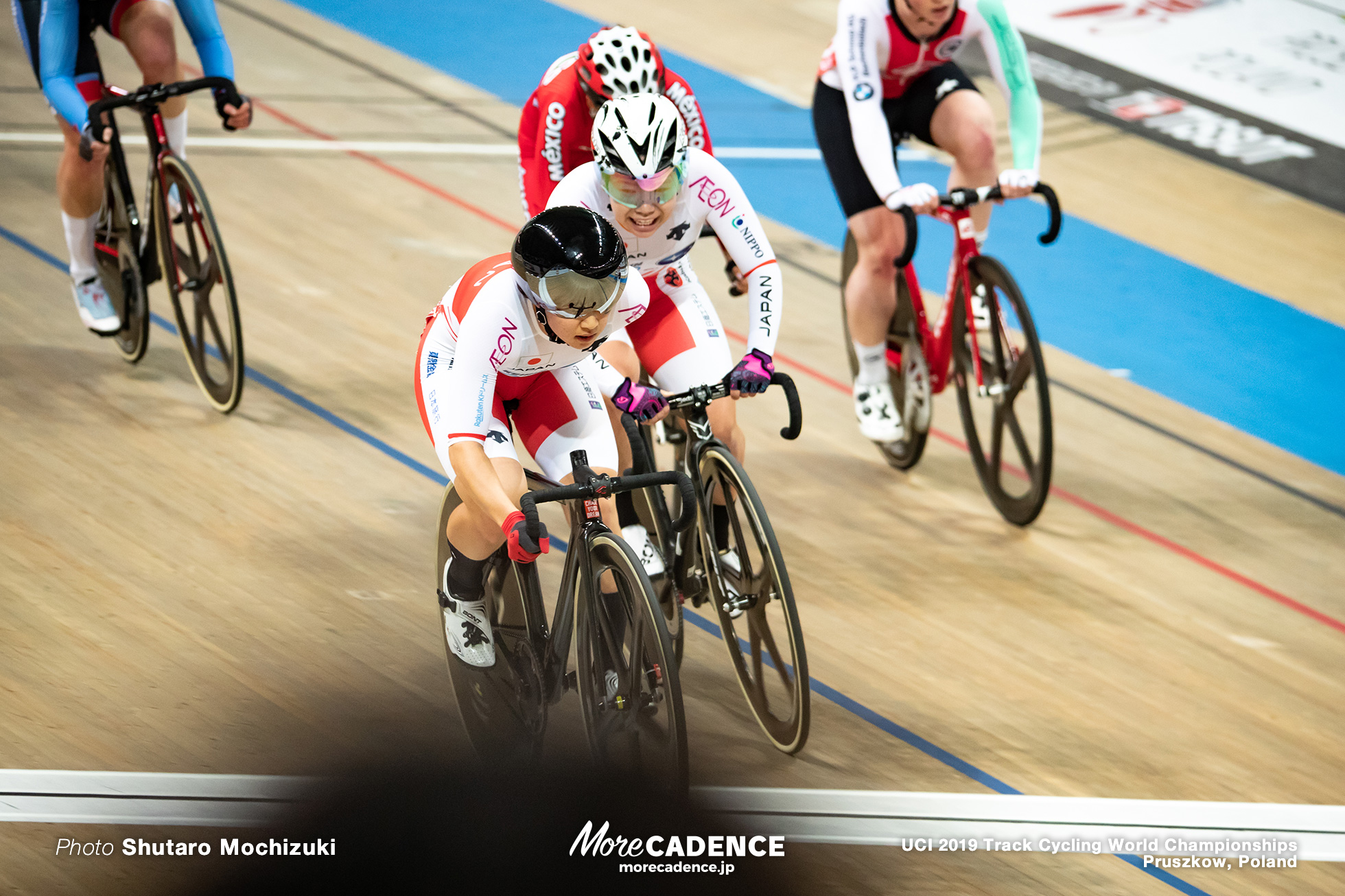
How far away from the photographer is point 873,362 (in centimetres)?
440

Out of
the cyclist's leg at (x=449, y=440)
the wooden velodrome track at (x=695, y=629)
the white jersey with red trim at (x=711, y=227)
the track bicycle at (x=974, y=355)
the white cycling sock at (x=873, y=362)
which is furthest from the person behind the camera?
the white cycling sock at (x=873, y=362)

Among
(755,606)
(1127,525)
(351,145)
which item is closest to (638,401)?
(755,606)

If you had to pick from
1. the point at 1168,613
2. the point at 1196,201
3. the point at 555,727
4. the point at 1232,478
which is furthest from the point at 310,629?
the point at 1196,201

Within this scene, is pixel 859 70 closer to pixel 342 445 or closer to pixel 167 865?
pixel 342 445

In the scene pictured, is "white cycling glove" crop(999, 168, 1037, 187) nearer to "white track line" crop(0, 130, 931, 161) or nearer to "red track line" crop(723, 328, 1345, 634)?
"red track line" crop(723, 328, 1345, 634)

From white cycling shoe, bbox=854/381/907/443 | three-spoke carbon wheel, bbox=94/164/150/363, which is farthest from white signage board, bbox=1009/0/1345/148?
three-spoke carbon wheel, bbox=94/164/150/363

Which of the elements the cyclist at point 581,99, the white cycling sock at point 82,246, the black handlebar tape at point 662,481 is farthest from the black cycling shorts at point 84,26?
the black handlebar tape at point 662,481

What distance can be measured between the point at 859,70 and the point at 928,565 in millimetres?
1433

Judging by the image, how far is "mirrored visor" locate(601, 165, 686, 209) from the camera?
2.95m

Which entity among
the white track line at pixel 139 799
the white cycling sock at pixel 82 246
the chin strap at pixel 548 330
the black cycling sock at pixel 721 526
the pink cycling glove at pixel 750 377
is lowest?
the white track line at pixel 139 799

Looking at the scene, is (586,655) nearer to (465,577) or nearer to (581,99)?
(465,577)

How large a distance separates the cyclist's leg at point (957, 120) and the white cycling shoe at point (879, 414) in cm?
67

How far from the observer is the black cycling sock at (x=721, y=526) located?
3156mm

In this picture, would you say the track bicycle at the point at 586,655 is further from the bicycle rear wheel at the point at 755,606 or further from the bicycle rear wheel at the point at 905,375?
the bicycle rear wheel at the point at 905,375
